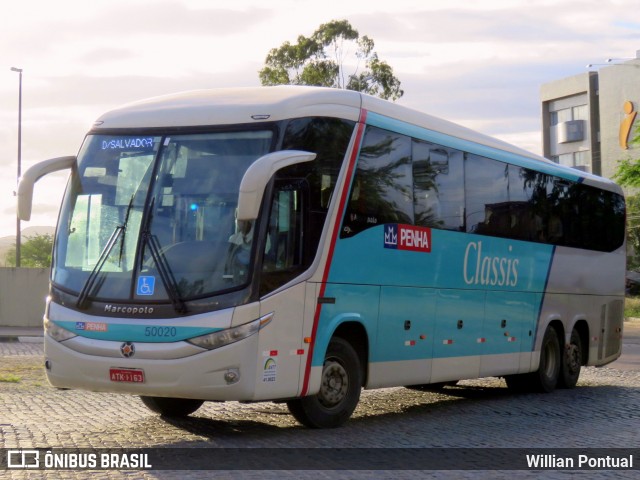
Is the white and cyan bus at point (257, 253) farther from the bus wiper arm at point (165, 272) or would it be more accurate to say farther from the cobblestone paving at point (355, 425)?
the cobblestone paving at point (355, 425)

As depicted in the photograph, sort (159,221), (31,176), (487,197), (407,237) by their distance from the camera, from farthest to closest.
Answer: (487,197) < (407,237) < (31,176) < (159,221)

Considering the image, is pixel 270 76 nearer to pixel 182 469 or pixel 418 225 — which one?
pixel 418 225

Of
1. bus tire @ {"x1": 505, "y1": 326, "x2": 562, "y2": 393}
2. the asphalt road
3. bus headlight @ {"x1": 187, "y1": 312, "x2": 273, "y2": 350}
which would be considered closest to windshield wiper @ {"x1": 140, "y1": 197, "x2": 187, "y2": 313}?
bus headlight @ {"x1": 187, "y1": 312, "x2": 273, "y2": 350}

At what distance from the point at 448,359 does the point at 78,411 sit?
469cm

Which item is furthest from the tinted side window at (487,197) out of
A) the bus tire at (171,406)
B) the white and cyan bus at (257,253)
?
the bus tire at (171,406)

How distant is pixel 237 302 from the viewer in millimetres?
10555

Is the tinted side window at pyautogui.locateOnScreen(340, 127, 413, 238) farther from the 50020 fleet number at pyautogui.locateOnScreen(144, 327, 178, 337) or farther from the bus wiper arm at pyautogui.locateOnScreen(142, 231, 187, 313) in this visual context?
the 50020 fleet number at pyautogui.locateOnScreen(144, 327, 178, 337)

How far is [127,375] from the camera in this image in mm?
10562

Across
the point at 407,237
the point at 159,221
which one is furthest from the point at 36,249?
the point at 159,221

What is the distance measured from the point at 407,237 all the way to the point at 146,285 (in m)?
3.79

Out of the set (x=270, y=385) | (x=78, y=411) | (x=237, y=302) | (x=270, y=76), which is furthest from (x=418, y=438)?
(x=270, y=76)

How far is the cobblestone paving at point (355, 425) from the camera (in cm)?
1016

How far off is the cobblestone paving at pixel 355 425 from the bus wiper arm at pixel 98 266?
134 cm

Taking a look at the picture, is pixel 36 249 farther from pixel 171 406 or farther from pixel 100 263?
pixel 100 263
